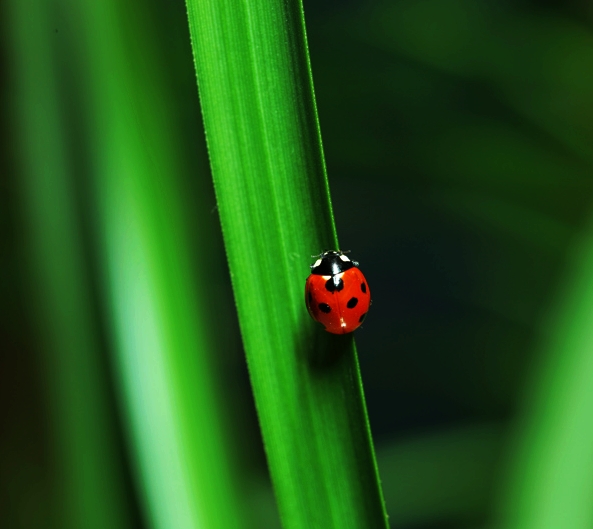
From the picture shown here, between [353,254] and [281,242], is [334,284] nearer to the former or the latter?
[281,242]

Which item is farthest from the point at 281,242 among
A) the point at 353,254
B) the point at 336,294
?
the point at 353,254

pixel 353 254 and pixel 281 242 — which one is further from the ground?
pixel 353 254

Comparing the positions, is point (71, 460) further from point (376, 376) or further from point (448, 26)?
point (448, 26)

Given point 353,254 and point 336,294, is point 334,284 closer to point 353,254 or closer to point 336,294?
point 336,294

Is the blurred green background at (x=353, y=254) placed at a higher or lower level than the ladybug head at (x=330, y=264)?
higher

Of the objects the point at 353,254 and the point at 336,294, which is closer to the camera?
the point at 336,294

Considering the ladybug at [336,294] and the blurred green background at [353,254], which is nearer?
the ladybug at [336,294]
